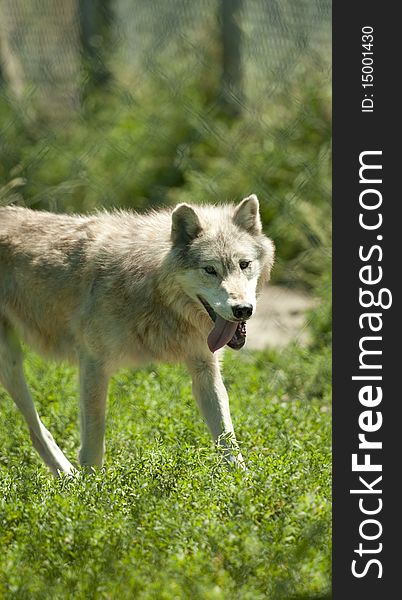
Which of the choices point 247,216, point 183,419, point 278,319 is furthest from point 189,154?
point 247,216

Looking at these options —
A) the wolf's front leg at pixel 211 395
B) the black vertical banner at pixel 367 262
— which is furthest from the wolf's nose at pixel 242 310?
the black vertical banner at pixel 367 262

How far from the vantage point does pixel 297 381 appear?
6.91 meters

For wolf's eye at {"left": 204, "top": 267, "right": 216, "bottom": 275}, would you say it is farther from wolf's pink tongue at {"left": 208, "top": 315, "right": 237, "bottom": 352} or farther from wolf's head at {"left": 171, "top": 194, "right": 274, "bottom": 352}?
wolf's pink tongue at {"left": 208, "top": 315, "right": 237, "bottom": 352}

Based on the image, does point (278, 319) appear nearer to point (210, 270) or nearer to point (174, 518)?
point (210, 270)

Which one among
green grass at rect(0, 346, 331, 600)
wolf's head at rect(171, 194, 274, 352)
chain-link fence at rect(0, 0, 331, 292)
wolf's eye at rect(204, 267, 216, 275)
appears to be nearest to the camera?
green grass at rect(0, 346, 331, 600)

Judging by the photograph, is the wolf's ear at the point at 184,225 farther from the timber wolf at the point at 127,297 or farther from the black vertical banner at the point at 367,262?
the black vertical banner at the point at 367,262

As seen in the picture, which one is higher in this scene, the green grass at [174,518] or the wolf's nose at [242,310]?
the wolf's nose at [242,310]

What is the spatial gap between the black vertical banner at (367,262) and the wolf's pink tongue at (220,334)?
1.01 metres

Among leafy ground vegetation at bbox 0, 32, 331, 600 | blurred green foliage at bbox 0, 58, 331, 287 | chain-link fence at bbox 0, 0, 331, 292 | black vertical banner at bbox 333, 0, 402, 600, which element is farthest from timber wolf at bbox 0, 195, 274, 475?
blurred green foliage at bbox 0, 58, 331, 287

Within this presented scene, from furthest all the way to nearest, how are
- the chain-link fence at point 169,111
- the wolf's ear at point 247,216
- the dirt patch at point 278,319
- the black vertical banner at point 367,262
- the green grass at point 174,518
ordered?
1. the chain-link fence at point 169,111
2. the dirt patch at point 278,319
3. the wolf's ear at point 247,216
4. the black vertical banner at point 367,262
5. the green grass at point 174,518

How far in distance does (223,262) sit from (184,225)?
30 centimetres

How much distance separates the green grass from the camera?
11.1 ft

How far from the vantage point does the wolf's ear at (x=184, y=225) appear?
15.8ft

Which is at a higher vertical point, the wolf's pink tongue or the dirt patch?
the dirt patch
